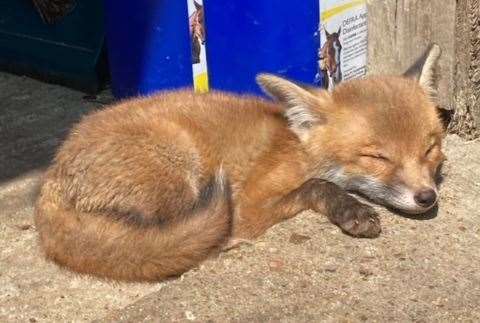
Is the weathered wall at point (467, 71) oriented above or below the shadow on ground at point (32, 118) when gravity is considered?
above

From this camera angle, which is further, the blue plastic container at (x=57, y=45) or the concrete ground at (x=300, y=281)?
the blue plastic container at (x=57, y=45)

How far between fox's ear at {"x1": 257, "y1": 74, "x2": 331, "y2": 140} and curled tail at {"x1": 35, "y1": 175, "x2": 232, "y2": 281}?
0.63m

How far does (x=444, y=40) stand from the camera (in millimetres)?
4945

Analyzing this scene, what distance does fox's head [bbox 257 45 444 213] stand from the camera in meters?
4.15

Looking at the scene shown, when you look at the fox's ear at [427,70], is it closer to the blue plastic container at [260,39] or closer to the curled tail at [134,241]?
the blue plastic container at [260,39]

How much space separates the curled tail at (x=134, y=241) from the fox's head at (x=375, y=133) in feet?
2.09

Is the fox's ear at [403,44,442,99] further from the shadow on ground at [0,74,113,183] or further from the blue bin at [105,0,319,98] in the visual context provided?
the shadow on ground at [0,74,113,183]

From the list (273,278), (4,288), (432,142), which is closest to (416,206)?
(432,142)

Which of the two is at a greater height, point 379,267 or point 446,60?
point 446,60

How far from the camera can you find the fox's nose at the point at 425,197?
408cm

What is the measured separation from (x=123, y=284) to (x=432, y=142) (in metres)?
1.57

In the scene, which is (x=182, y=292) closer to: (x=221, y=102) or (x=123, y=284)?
(x=123, y=284)

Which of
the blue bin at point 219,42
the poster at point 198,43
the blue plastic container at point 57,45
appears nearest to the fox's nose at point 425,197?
the blue bin at point 219,42

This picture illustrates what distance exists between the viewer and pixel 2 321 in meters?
3.70
